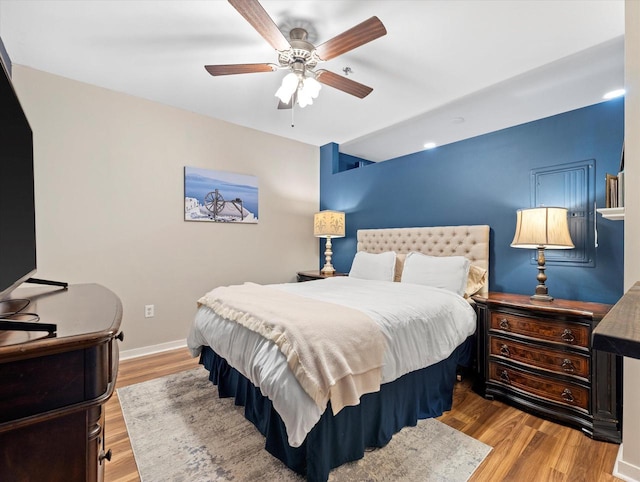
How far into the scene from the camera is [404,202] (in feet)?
12.5

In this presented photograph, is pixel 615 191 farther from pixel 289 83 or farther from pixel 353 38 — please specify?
pixel 289 83

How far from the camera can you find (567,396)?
202 cm

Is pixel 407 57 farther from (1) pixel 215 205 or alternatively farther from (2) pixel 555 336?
(1) pixel 215 205

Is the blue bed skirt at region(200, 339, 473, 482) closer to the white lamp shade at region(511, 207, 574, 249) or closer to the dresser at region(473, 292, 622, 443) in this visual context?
the dresser at region(473, 292, 622, 443)

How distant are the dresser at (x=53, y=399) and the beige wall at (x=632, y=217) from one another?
7.60 feet

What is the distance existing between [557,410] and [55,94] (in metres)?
4.85

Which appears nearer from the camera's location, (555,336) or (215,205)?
(555,336)

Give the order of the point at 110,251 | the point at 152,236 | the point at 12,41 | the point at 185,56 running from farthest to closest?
the point at 152,236, the point at 110,251, the point at 185,56, the point at 12,41

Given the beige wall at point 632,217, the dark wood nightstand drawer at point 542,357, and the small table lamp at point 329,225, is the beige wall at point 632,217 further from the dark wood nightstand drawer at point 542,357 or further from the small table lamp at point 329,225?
the small table lamp at point 329,225

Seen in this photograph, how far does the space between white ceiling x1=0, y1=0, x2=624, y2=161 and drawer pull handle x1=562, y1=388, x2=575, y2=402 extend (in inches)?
97.6

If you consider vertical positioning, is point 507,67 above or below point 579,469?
above

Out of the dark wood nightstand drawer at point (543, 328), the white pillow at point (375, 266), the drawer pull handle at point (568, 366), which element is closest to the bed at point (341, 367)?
the dark wood nightstand drawer at point (543, 328)

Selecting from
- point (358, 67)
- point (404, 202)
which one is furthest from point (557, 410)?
point (358, 67)

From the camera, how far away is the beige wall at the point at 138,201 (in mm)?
2801
